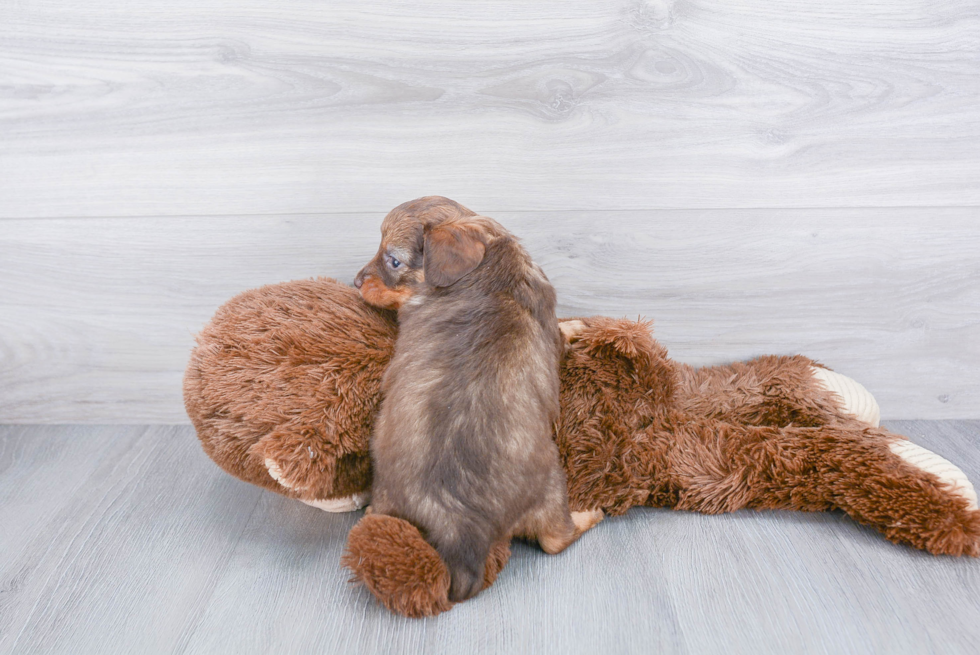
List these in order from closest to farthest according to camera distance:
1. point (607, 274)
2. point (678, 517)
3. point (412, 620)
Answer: point (412, 620)
point (678, 517)
point (607, 274)

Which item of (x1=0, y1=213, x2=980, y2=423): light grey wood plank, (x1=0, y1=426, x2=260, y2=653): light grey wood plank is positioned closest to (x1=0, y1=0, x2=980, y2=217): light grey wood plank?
(x1=0, y1=213, x2=980, y2=423): light grey wood plank

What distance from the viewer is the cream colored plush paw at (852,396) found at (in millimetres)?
1791

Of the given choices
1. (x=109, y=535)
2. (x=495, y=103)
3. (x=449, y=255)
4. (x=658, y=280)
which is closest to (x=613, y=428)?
(x=658, y=280)

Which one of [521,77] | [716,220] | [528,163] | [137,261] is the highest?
[521,77]

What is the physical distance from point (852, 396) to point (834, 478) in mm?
303

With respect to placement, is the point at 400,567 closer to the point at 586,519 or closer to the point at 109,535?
the point at 586,519

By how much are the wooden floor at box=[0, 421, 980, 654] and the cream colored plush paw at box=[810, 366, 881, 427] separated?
305 mm

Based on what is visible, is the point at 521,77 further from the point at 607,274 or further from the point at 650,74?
the point at 607,274

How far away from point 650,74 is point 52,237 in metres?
1.76

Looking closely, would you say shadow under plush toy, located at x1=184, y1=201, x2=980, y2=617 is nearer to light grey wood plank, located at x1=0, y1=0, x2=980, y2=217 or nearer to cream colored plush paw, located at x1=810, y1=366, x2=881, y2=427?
cream colored plush paw, located at x1=810, y1=366, x2=881, y2=427

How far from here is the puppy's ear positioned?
144cm

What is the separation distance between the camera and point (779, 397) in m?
1.81

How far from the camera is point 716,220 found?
186cm

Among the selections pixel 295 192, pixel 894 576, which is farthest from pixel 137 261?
pixel 894 576
